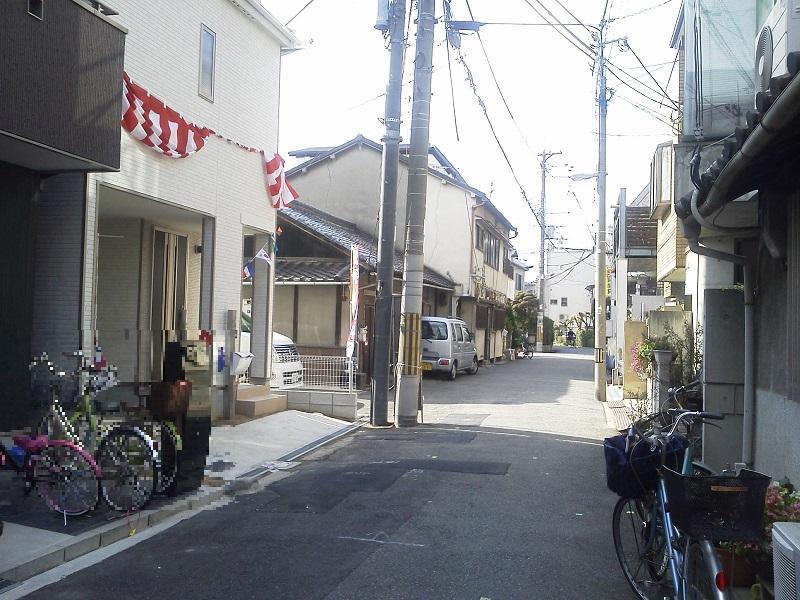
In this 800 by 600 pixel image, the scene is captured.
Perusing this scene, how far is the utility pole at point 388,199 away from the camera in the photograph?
44.9 ft

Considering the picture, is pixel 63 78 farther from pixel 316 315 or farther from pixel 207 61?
pixel 316 315

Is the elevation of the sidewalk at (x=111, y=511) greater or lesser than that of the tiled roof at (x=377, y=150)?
lesser

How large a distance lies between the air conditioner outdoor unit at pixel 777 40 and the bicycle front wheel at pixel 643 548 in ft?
13.0

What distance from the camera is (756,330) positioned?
7.53 metres

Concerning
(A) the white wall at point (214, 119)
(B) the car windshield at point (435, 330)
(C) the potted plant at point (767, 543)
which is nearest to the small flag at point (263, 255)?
(A) the white wall at point (214, 119)

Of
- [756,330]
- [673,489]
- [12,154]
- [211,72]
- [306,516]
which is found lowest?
[306,516]

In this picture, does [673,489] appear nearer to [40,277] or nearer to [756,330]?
[756,330]

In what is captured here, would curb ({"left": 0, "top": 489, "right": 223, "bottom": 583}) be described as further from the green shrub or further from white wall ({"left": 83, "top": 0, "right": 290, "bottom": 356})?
the green shrub

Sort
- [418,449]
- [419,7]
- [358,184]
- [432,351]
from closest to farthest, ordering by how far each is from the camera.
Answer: [418,449]
[419,7]
[432,351]
[358,184]

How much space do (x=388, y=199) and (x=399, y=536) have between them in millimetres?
8232

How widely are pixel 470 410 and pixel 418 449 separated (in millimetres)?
5524

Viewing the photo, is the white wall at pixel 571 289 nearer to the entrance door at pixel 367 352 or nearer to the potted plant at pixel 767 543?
the entrance door at pixel 367 352

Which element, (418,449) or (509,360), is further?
(509,360)

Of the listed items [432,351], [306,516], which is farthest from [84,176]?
[432,351]
